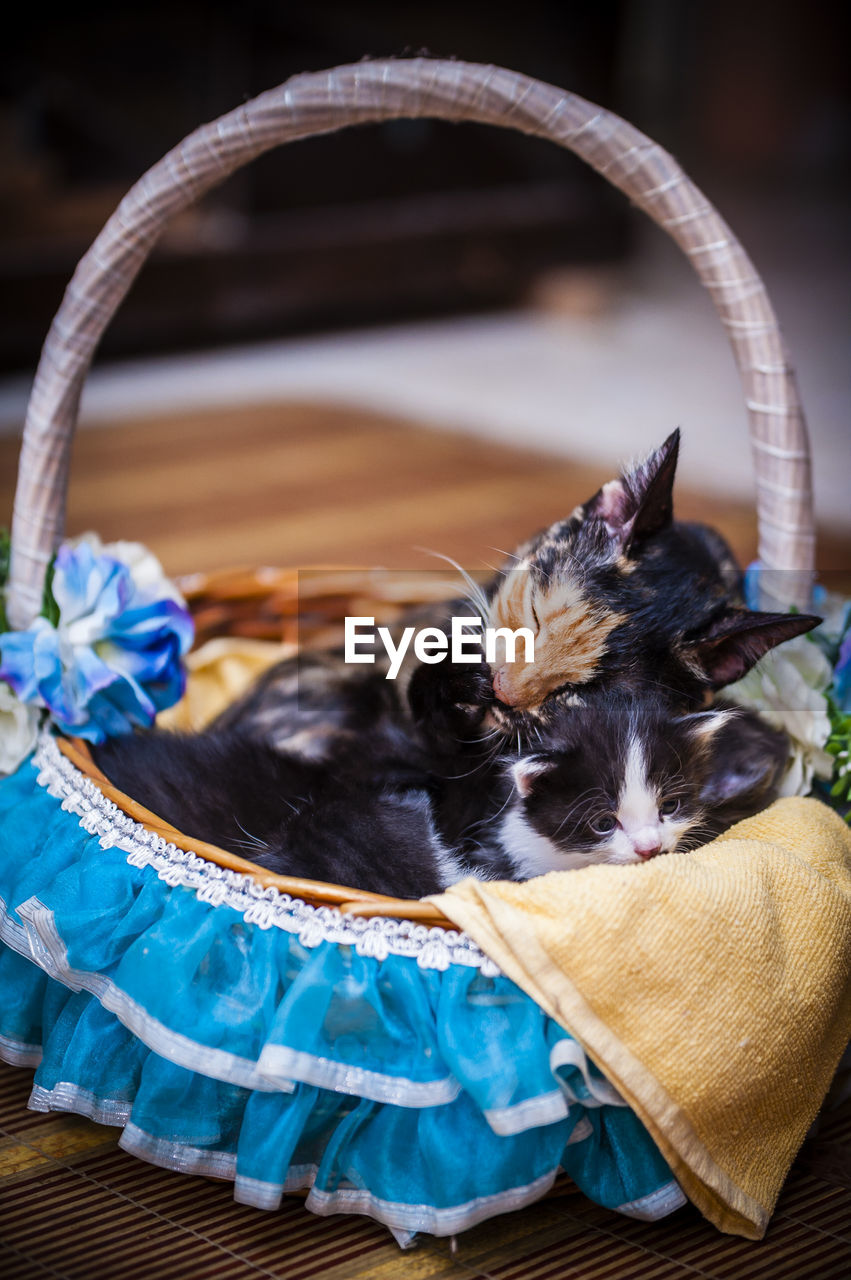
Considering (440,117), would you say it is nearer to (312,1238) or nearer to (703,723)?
(703,723)

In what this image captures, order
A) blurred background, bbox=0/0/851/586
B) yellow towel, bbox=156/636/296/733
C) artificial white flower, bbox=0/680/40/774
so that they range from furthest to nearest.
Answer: blurred background, bbox=0/0/851/586 < yellow towel, bbox=156/636/296/733 < artificial white flower, bbox=0/680/40/774

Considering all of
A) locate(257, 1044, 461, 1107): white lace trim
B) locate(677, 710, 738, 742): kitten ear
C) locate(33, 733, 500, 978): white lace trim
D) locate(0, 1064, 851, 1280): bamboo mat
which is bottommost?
locate(0, 1064, 851, 1280): bamboo mat

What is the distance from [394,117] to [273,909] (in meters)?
0.73

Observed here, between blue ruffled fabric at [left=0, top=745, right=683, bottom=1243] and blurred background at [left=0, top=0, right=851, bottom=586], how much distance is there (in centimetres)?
147

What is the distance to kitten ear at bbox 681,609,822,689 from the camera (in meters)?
1.05

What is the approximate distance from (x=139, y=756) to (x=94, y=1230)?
0.44 m

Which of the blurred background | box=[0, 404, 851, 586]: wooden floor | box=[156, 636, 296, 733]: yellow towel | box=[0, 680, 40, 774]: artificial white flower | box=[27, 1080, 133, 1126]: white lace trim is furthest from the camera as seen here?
the blurred background

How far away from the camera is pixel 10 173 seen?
362 centimetres

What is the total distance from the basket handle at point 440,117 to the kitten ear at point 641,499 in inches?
4.2

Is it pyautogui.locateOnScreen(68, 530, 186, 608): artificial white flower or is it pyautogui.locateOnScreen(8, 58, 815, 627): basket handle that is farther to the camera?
pyautogui.locateOnScreen(68, 530, 186, 608): artificial white flower

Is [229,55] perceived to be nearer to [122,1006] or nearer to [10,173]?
[10,173]

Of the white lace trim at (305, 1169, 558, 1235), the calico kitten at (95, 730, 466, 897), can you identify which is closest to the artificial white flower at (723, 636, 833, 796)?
the calico kitten at (95, 730, 466, 897)

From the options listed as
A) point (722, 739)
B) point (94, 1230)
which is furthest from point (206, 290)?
point (94, 1230)

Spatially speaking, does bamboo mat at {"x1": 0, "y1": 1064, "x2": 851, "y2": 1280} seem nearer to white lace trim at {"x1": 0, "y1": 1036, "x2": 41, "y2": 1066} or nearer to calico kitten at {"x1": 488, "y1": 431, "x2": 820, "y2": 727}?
white lace trim at {"x1": 0, "y1": 1036, "x2": 41, "y2": 1066}
